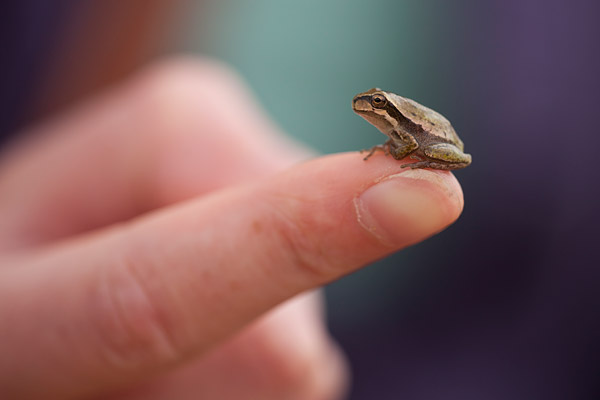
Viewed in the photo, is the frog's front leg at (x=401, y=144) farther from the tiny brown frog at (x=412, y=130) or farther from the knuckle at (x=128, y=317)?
the knuckle at (x=128, y=317)

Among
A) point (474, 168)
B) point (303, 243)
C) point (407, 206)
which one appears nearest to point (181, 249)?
point (303, 243)

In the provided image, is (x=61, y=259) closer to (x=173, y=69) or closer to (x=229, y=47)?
(x=173, y=69)

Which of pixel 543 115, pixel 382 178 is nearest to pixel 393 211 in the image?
pixel 382 178

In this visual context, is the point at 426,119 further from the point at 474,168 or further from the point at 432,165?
the point at 474,168

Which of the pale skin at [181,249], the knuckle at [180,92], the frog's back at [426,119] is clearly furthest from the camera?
the knuckle at [180,92]

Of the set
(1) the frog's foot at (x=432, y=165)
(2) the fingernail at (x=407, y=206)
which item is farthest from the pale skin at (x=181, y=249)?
(1) the frog's foot at (x=432, y=165)

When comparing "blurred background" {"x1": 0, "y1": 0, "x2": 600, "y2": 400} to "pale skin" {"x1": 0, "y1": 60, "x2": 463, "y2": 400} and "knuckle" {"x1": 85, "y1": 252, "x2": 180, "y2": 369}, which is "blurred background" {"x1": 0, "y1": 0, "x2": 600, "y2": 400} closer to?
"pale skin" {"x1": 0, "y1": 60, "x2": 463, "y2": 400}

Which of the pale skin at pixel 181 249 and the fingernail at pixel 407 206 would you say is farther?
the pale skin at pixel 181 249
